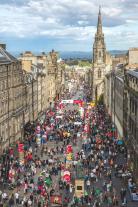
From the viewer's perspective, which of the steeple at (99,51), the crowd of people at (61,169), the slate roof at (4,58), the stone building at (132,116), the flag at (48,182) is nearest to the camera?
the crowd of people at (61,169)

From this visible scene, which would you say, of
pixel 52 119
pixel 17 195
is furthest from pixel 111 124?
pixel 17 195

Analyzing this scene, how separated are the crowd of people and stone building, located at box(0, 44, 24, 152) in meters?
2.91

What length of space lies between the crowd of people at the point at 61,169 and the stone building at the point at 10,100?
2906 mm

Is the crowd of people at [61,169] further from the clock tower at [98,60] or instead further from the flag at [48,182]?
the clock tower at [98,60]

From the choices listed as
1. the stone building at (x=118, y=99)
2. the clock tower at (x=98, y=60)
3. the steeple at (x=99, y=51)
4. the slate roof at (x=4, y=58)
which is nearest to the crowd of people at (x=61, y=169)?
the stone building at (x=118, y=99)

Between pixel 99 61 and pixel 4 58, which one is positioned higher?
pixel 4 58

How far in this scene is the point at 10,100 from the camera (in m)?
78.6

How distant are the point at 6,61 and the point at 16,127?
1138 centimetres

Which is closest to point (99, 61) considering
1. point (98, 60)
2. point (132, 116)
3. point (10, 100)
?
point (98, 60)

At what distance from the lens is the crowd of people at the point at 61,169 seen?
47416 millimetres

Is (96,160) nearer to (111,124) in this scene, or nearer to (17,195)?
(17,195)

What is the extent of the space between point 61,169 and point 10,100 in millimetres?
22017

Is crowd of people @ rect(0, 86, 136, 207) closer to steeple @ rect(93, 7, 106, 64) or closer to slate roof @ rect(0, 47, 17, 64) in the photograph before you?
slate roof @ rect(0, 47, 17, 64)

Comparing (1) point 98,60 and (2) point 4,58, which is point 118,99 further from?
(1) point 98,60
